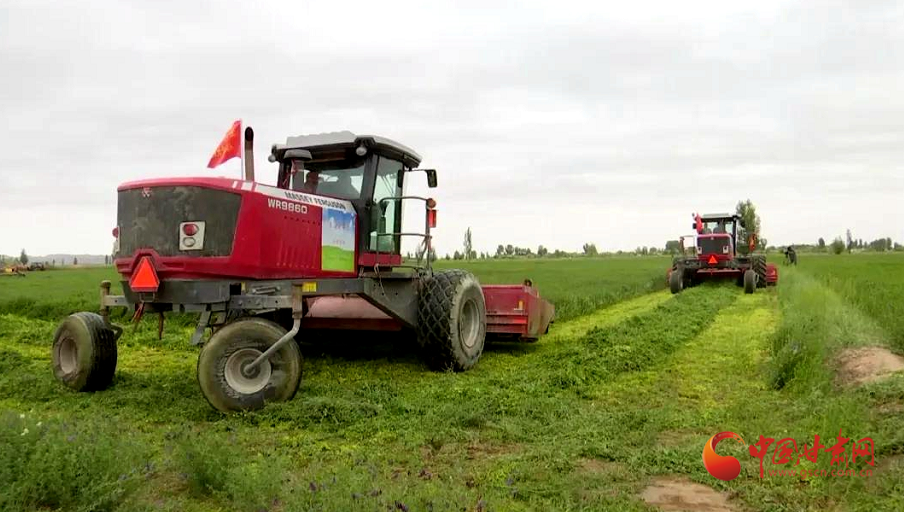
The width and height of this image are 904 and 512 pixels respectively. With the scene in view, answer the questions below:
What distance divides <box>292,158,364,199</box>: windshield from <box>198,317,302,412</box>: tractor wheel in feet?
7.47

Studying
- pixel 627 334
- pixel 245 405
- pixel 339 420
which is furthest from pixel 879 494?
pixel 627 334

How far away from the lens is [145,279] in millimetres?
6012

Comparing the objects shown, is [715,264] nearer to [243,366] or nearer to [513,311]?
[513,311]

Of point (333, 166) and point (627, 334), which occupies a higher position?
point (333, 166)

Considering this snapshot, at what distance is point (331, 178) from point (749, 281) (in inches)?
637

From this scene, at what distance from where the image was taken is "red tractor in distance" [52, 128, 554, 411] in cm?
598

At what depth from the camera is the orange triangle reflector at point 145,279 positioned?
599cm

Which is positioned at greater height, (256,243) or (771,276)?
(256,243)

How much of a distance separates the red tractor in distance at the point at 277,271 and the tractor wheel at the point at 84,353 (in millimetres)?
13

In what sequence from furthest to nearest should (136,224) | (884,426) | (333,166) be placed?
(333,166), (136,224), (884,426)

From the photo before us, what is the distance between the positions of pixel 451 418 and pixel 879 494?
3.04 metres

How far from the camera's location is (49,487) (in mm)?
3342

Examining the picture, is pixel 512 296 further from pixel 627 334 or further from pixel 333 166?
pixel 333 166

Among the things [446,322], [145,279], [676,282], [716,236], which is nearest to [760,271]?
[716,236]
